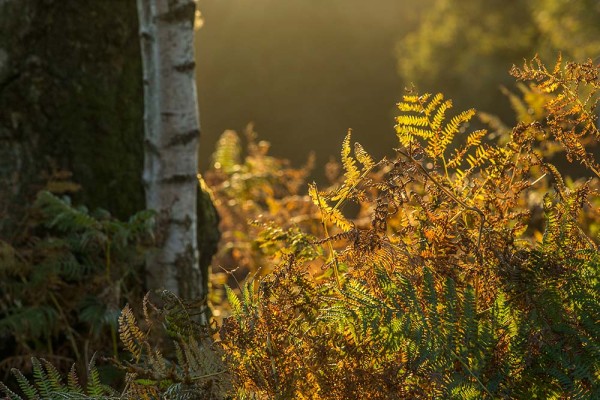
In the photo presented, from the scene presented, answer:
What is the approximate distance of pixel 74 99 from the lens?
16.9 feet

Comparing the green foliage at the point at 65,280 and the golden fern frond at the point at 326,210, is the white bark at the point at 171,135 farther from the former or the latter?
the golden fern frond at the point at 326,210

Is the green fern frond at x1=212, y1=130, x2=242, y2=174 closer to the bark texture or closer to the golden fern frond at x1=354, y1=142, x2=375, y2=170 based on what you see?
the bark texture

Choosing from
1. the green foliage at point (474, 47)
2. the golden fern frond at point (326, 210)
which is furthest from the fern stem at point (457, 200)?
the green foliage at point (474, 47)

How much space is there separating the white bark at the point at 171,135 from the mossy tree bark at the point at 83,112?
0.04 feet

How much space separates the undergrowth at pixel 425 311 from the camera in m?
2.06

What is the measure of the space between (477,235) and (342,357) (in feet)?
1.61

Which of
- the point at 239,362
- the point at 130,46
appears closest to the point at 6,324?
the point at 130,46

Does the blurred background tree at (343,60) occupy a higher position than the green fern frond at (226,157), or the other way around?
the blurred background tree at (343,60)

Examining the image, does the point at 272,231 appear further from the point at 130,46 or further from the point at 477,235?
the point at 130,46

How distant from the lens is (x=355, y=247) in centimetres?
224

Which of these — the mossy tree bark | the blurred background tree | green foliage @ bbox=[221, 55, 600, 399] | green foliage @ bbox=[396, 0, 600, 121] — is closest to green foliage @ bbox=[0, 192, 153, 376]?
the mossy tree bark

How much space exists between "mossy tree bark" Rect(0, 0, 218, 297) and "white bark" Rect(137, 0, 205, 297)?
11 mm

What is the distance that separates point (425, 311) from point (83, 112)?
351 cm

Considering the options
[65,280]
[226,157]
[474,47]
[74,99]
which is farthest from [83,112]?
[474,47]
